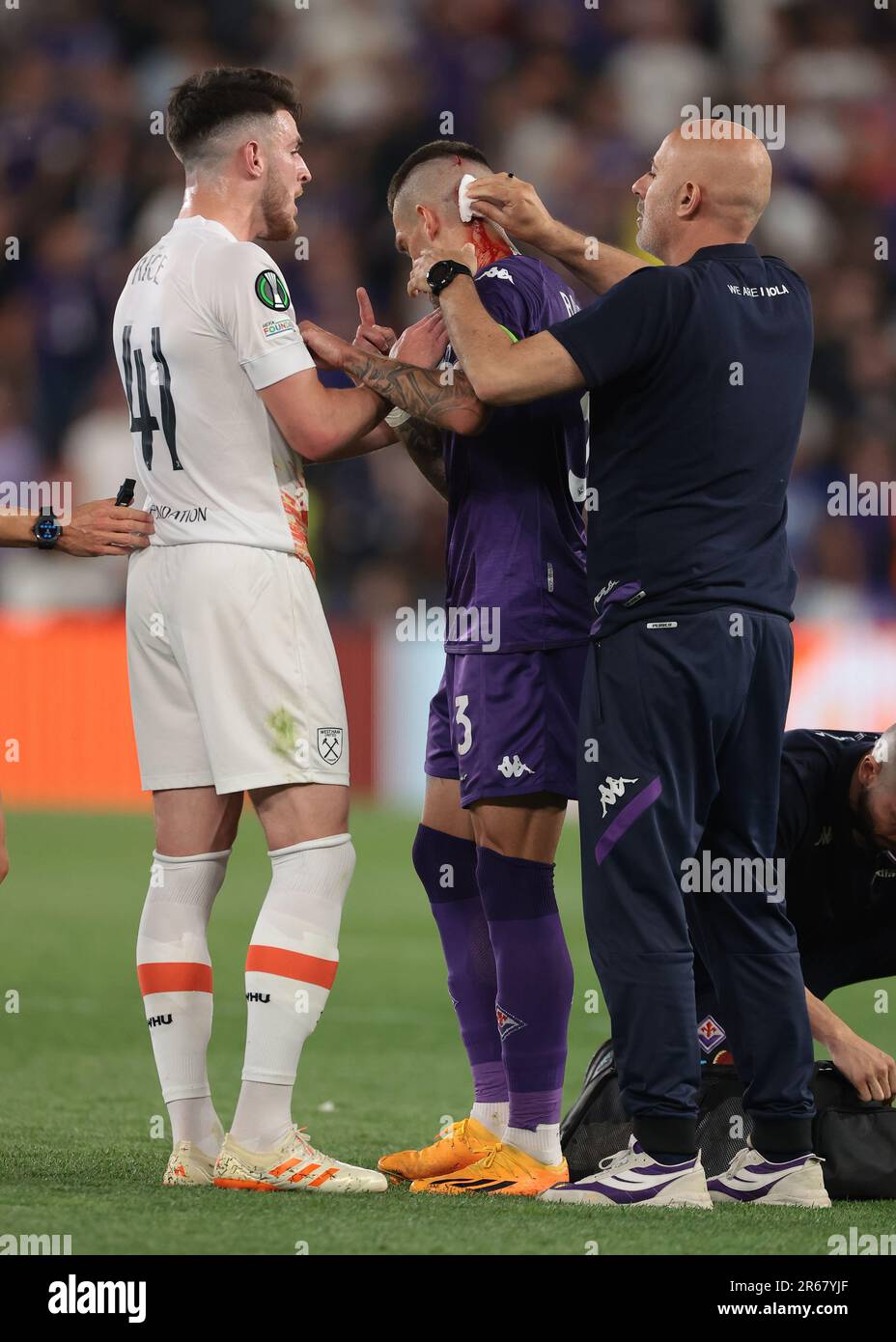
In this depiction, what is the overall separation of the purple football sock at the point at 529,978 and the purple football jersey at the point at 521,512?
52 centimetres

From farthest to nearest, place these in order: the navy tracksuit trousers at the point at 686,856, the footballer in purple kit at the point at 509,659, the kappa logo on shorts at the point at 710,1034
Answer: the kappa logo on shorts at the point at 710,1034
the footballer in purple kit at the point at 509,659
the navy tracksuit trousers at the point at 686,856

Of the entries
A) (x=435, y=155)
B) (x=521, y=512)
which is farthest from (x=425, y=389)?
(x=435, y=155)

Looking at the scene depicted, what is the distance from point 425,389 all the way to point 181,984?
141cm

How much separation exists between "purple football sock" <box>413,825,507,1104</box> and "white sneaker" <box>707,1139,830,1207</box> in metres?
0.70

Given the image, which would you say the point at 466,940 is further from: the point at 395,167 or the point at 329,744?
the point at 395,167

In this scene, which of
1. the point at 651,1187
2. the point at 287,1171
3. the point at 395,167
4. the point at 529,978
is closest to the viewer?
the point at 651,1187

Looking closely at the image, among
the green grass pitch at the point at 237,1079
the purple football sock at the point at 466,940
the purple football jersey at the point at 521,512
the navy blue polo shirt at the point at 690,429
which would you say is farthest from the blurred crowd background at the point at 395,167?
the navy blue polo shirt at the point at 690,429

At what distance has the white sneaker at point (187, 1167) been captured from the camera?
398 cm

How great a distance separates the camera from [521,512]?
424cm

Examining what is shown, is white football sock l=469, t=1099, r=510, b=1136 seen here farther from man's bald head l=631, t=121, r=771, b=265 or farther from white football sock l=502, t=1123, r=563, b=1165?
man's bald head l=631, t=121, r=771, b=265

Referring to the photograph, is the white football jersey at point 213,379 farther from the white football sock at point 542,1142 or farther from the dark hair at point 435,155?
the white football sock at point 542,1142

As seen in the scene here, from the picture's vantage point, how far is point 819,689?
12.7m

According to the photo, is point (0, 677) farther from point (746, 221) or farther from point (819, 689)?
point (746, 221)

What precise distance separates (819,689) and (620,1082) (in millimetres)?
9169
